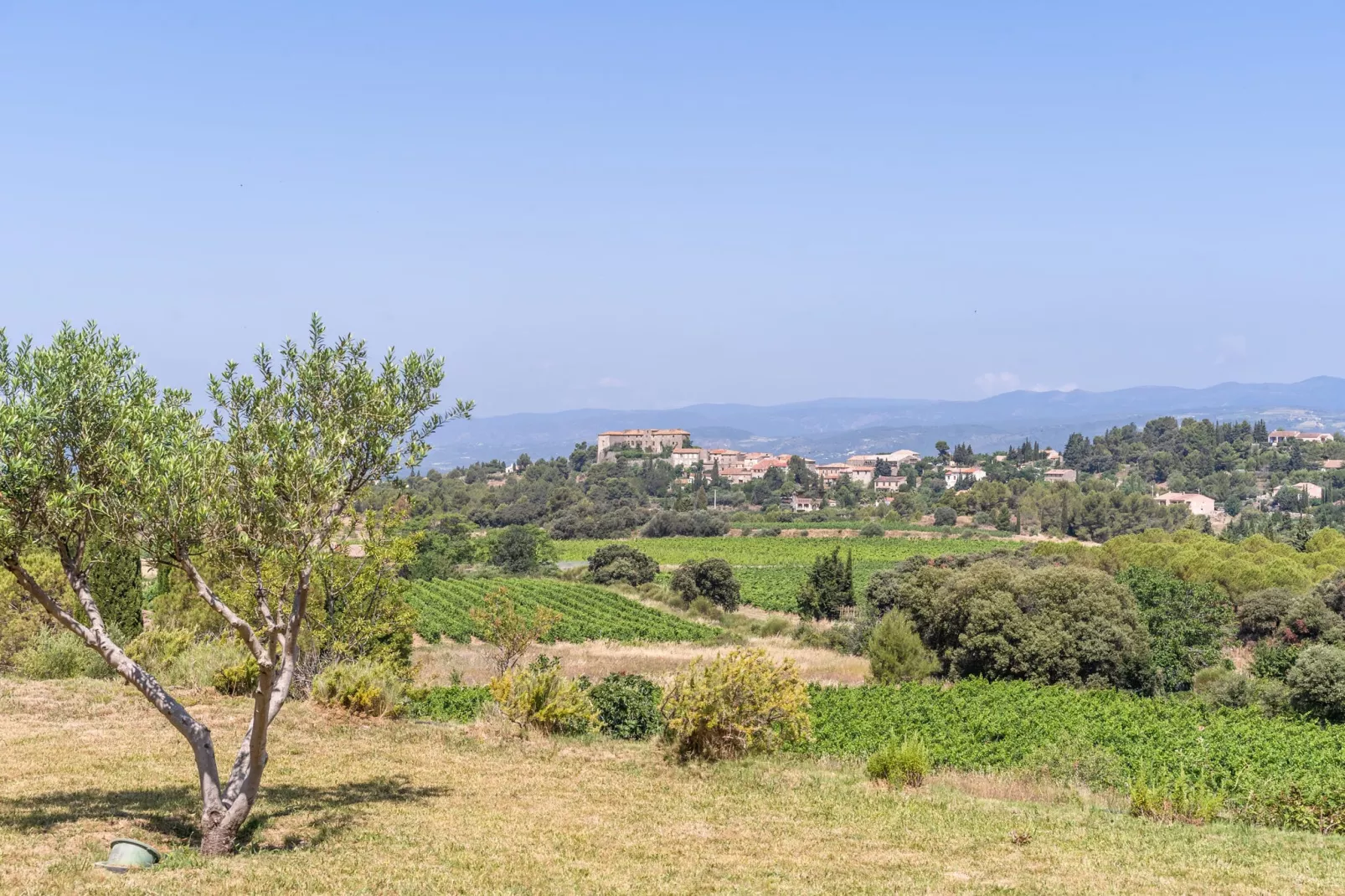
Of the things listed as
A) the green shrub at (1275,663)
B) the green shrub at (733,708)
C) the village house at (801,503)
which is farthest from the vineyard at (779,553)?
the green shrub at (733,708)

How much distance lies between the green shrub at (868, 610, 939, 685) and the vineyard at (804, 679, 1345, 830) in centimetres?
595

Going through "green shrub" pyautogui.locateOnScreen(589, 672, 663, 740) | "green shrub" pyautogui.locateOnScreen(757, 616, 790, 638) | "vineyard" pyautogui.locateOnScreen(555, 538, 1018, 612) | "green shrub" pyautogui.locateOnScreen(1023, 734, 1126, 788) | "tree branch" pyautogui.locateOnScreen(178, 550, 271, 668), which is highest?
"tree branch" pyautogui.locateOnScreen(178, 550, 271, 668)

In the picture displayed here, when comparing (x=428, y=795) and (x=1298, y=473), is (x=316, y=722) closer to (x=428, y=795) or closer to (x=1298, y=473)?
(x=428, y=795)

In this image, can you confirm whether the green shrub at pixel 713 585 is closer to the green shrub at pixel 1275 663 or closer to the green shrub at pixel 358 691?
the green shrub at pixel 1275 663

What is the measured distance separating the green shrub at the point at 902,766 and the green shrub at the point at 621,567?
5992 cm

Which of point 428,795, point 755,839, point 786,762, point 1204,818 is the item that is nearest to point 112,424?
point 428,795

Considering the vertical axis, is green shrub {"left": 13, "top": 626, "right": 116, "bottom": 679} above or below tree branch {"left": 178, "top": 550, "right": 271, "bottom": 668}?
below

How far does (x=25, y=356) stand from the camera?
1077cm

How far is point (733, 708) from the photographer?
60.7 ft

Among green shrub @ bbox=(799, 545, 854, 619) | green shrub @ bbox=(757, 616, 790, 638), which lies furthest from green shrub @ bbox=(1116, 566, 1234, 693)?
green shrub @ bbox=(757, 616, 790, 638)

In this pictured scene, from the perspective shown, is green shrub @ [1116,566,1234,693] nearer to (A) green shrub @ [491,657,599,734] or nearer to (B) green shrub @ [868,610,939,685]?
(B) green shrub @ [868,610,939,685]

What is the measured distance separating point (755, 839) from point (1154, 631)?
1397 inches

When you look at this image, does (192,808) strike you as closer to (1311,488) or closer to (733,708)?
(733,708)

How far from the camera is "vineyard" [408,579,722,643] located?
53.6 m
